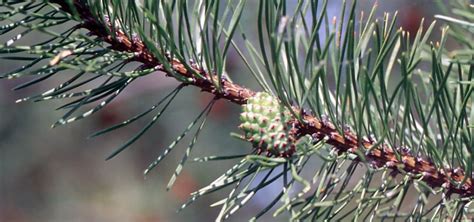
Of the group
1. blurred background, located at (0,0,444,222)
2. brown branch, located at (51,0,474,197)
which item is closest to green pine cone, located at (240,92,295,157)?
brown branch, located at (51,0,474,197)

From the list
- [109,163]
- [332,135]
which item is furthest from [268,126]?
[109,163]

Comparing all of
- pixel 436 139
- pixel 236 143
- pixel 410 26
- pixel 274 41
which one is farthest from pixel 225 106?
pixel 274 41

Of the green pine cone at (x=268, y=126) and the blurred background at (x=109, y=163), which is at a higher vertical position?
the green pine cone at (x=268, y=126)

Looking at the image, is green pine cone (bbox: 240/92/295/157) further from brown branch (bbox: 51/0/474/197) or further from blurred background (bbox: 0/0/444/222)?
blurred background (bbox: 0/0/444/222)

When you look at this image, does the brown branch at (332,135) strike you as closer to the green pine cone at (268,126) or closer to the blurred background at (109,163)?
the green pine cone at (268,126)

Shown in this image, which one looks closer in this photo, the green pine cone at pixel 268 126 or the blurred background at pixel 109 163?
the green pine cone at pixel 268 126

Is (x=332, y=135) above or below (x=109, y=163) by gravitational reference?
above

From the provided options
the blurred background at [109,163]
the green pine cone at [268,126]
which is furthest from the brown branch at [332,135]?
the blurred background at [109,163]

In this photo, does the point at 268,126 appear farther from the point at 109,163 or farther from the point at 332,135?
the point at 109,163
